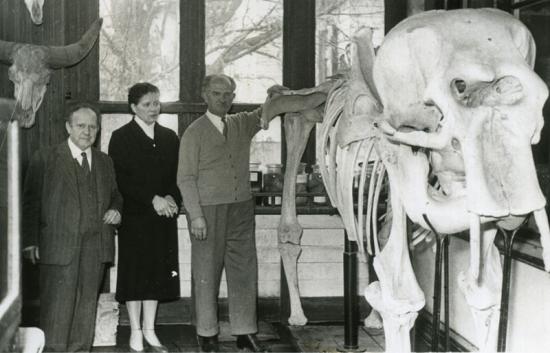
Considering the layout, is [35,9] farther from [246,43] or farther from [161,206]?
[161,206]

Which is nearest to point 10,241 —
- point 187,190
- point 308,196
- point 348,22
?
point 187,190

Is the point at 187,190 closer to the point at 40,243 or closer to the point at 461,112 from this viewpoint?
the point at 40,243

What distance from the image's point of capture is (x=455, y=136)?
2416mm

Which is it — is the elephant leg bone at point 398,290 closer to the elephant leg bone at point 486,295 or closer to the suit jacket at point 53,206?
the elephant leg bone at point 486,295

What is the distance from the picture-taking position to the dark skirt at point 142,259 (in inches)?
197

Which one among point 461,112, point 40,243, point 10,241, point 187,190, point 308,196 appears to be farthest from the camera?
point 308,196

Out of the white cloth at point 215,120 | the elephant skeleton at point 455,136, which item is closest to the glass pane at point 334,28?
the white cloth at point 215,120

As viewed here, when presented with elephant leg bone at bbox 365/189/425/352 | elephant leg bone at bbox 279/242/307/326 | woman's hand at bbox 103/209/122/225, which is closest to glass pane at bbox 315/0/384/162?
elephant leg bone at bbox 279/242/307/326

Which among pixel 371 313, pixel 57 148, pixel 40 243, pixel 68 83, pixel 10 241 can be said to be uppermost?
pixel 68 83

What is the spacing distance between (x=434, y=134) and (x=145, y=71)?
3882mm

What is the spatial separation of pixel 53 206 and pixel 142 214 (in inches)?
26.8

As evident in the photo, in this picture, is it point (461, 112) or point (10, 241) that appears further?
point (461, 112)

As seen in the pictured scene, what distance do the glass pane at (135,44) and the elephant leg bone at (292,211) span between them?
1.33 meters

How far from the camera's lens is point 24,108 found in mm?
5148
